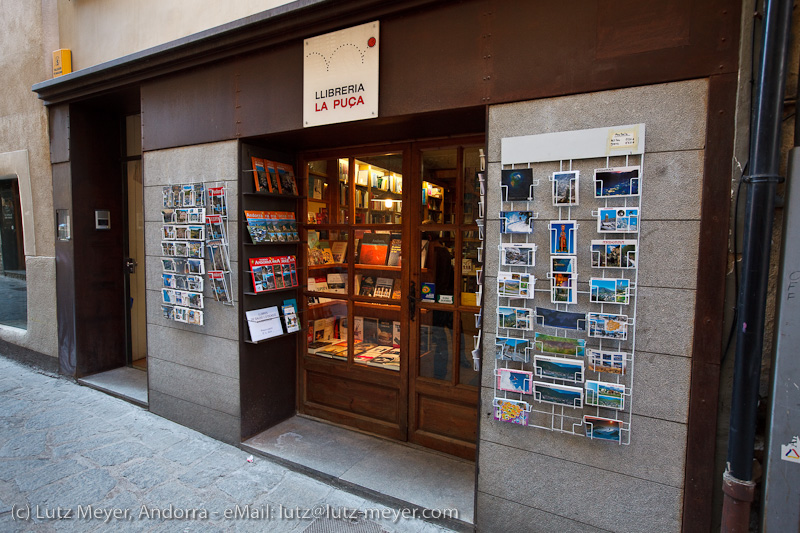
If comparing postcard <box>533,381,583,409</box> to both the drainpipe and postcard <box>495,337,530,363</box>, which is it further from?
the drainpipe

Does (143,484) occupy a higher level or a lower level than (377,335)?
lower

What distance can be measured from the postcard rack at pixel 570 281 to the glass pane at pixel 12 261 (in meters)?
7.12

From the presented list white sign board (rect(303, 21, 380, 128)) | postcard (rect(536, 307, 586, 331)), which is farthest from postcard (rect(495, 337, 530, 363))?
white sign board (rect(303, 21, 380, 128))

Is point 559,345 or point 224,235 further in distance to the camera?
point 224,235

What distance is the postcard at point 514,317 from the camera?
2633mm

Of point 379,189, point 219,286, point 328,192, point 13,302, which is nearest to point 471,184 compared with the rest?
point 379,189

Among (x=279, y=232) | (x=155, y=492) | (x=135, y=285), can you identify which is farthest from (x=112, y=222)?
(x=155, y=492)

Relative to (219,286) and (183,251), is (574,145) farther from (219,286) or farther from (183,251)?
(183,251)

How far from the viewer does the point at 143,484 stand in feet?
11.1

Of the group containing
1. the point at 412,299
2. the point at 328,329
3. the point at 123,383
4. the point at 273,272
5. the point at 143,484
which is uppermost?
the point at 273,272

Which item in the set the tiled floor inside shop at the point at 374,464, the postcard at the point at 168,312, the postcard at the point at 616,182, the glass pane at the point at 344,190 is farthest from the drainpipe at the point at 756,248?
the postcard at the point at 168,312

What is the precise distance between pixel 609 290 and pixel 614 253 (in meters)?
0.22

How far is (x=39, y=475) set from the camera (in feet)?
11.4

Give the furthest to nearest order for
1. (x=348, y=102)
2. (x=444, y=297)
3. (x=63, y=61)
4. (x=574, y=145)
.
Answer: (x=63, y=61)
(x=444, y=297)
(x=348, y=102)
(x=574, y=145)
